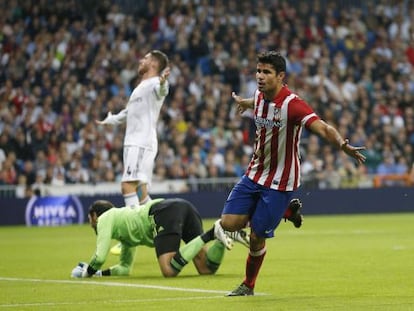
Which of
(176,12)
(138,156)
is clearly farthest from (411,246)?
(176,12)

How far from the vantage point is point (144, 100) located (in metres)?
16.6

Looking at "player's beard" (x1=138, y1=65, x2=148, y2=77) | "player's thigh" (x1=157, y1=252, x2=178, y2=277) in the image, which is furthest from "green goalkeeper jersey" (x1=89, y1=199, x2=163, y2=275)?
"player's beard" (x1=138, y1=65, x2=148, y2=77)

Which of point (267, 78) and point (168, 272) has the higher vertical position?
point (267, 78)

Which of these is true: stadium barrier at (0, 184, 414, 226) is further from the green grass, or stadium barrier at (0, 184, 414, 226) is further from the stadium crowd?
the green grass

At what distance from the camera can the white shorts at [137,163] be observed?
16594 millimetres

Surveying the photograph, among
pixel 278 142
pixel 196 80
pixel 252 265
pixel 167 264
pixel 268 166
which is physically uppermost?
pixel 196 80

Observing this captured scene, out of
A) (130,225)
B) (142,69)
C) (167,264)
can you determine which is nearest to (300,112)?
(167,264)

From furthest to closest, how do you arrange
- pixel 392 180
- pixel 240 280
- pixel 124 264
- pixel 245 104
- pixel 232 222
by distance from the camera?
pixel 392 180 → pixel 124 264 → pixel 240 280 → pixel 245 104 → pixel 232 222

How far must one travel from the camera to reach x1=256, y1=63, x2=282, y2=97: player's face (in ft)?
35.2

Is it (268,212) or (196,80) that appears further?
(196,80)

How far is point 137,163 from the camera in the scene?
54.4ft

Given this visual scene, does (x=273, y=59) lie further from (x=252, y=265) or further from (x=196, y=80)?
(x=196, y=80)

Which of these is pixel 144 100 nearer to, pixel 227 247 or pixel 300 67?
pixel 227 247

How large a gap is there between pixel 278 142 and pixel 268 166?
0.83 ft
